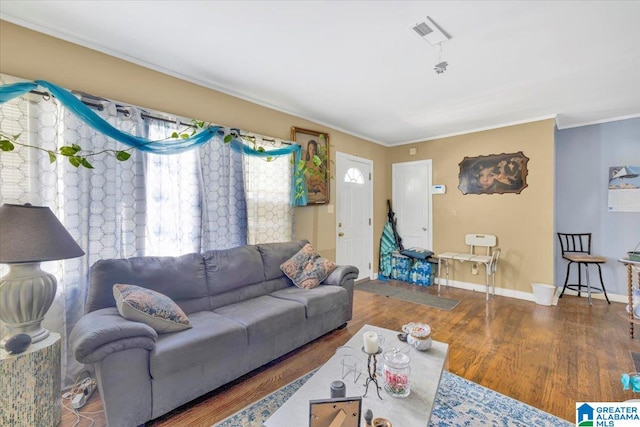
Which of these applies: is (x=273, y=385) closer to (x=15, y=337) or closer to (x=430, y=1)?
(x=15, y=337)

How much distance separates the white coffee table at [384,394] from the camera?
125cm

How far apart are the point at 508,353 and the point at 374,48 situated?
2927 mm

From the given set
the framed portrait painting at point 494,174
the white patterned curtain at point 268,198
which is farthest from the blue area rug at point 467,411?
the framed portrait painting at point 494,174

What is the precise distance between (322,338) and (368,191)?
2.98 meters

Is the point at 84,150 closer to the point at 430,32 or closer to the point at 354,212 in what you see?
the point at 430,32

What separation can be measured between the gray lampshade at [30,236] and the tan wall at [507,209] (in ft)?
16.1

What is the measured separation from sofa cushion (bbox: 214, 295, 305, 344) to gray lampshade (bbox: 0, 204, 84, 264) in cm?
116

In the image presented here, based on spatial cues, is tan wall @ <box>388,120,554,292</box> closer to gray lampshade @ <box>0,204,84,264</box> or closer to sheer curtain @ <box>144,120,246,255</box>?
sheer curtain @ <box>144,120,246,255</box>

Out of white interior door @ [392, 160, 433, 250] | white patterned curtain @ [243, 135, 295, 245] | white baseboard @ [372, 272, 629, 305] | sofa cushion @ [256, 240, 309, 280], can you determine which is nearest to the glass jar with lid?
sofa cushion @ [256, 240, 309, 280]

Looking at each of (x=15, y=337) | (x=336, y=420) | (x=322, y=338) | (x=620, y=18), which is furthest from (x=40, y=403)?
(x=620, y=18)

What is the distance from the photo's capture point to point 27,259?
1501 millimetres

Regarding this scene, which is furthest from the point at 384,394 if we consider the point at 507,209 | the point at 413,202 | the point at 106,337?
the point at 413,202

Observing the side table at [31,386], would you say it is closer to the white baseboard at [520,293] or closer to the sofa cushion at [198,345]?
the sofa cushion at [198,345]

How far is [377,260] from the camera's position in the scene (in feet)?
17.6
